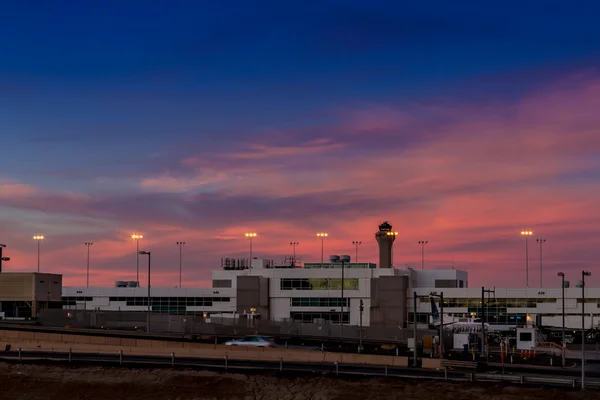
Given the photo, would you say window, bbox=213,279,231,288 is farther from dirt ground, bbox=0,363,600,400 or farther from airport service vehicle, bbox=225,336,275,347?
dirt ground, bbox=0,363,600,400

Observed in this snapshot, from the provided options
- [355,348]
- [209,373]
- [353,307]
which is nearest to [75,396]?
[209,373]

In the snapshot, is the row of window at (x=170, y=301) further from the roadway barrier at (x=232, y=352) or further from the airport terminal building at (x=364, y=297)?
the roadway barrier at (x=232, y=352)

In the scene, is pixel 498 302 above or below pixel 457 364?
above

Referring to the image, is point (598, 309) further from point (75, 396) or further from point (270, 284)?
point (75, 396)

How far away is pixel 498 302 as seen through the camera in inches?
5679

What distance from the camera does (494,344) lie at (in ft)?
374

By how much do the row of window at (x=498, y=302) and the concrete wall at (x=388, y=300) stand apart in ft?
22.8

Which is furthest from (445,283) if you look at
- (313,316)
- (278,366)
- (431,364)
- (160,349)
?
(278,366)

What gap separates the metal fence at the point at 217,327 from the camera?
333 ft

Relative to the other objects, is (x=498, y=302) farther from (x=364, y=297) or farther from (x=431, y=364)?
(x=431, y=364)

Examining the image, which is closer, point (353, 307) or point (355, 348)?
point (355, 348)

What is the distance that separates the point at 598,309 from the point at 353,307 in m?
38.9

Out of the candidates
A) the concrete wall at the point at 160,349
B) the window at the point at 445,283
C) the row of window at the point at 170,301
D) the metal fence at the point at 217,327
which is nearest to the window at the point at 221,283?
the row of window at the point at 170,301

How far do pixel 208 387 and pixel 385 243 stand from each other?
88223mm
